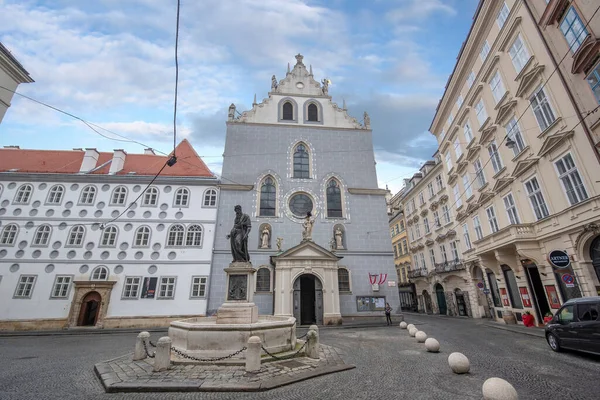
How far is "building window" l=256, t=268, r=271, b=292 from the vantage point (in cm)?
2002

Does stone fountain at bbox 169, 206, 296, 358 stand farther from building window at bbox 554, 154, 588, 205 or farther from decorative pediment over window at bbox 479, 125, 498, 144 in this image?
decorative pediment over window at bbox 479, 125, 498, 144

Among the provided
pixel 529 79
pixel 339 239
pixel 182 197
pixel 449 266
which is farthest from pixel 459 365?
pixel 182 197

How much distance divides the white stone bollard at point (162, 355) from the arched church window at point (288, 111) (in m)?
22.2

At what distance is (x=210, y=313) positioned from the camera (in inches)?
760

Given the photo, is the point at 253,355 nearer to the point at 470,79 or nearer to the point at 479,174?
the point at 479,174

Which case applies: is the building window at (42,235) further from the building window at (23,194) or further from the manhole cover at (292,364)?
the manhole cover at (292,364)

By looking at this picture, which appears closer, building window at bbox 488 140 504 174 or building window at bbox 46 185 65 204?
building window at bbox 488 140 504 174

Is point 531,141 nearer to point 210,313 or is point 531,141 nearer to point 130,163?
point 210,313

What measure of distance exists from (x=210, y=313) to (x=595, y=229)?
20.4 metres

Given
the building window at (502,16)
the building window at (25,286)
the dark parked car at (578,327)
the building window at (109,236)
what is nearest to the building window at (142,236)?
the building window at (109,236)

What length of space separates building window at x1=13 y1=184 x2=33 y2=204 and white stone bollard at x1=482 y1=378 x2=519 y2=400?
29299 millimetres

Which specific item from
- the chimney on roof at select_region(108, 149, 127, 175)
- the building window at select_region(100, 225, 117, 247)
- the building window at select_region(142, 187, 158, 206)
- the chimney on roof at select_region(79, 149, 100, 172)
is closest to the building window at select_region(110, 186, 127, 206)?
the building window at select_region(142, 187, 158, 206)

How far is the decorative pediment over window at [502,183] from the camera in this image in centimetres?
1536

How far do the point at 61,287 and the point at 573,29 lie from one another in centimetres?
3118
